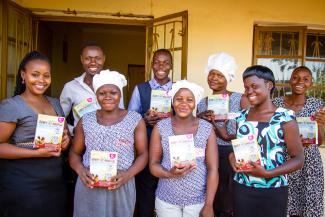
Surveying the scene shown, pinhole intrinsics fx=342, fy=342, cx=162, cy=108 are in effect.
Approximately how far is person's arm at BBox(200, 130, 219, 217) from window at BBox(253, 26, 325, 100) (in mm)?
2720

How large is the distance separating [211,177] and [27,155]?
1242mm

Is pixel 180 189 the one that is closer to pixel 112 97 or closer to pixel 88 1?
pixel 112 97

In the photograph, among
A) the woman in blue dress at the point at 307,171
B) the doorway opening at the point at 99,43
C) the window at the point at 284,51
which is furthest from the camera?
the doorway opening at the point at 99,43

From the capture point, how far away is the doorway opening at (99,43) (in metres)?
7.41

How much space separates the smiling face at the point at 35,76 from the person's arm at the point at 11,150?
0.28 m

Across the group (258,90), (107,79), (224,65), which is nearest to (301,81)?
(224,65)

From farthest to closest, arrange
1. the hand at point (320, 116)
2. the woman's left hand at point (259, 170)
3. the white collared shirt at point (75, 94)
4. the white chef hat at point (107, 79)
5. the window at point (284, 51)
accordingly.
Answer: the window at point (284, 51)
the white collared shirt at point (75, 94)
the hand at point (320, 116)
the white chef hat at point (107, 79)
the woman's left hand at point (259, 170)

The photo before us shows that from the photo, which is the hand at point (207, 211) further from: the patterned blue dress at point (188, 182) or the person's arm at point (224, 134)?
the person's arm at point (224, 134)

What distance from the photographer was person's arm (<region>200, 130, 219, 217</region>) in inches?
92.0

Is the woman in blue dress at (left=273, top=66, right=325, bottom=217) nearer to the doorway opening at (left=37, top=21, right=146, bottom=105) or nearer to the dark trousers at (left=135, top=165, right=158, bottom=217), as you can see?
the dark trousers at (left=135, top=165, right=158, bottom=217)

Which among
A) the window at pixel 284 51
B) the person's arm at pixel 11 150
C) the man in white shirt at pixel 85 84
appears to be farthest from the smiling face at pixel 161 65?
the window at pixel 284 51

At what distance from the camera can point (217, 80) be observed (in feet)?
9.98

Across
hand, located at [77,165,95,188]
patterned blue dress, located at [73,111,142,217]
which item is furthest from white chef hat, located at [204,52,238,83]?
hand, located at [77,165,95,188]

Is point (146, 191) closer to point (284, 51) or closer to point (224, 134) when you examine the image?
point (224, 134)
